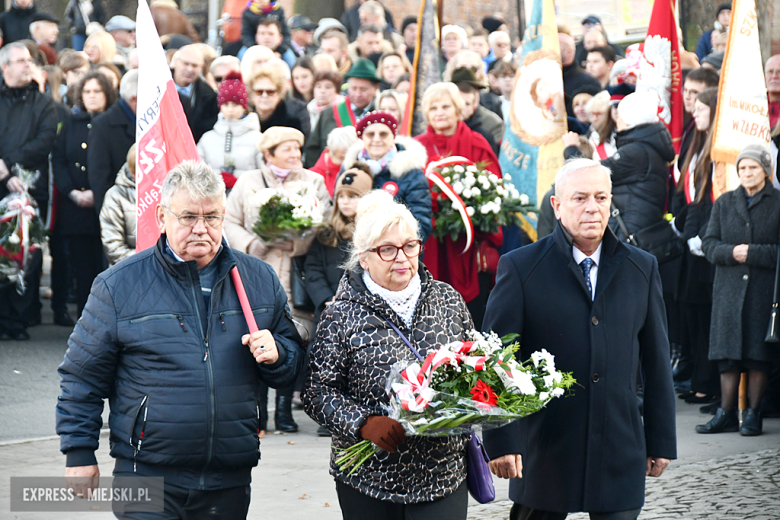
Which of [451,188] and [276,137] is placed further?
[451,188]

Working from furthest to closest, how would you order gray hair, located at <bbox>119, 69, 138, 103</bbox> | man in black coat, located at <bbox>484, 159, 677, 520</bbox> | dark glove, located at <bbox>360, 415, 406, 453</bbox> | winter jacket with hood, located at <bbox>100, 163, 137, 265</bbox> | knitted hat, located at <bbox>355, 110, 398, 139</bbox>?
gray hair, located at <bbox>119, 69, 138, 103</bbox> → winter jacket with hood, located at <bbox>100, 163, 137, 265</bbox> → knitted hat, located at <bbox>355, 110, 398, 139</bbox> → man in black coat, located at <bbox>484, 159, 677, 520</bbox> → dark glove, located at <bbox>360, 415, 406, 453</bbox>

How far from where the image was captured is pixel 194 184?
13.5 ft

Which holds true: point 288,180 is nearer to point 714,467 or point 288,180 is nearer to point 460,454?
point 714,467

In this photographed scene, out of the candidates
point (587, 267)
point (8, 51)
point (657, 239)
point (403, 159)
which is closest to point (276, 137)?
point (403, 159)

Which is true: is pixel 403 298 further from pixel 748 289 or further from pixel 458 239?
pixel 458 239

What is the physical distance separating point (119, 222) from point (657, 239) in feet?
14.8

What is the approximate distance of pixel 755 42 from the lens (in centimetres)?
911

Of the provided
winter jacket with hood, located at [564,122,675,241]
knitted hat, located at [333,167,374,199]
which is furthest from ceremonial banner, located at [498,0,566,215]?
knitted hat, located at [333,167,374,199]

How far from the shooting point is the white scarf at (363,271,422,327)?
4.29 m

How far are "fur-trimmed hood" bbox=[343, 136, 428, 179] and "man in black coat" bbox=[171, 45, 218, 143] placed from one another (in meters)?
2.70

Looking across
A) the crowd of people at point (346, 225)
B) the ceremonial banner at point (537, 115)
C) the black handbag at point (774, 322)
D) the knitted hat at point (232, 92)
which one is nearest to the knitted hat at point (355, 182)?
the crowd of people at point (346, 225)

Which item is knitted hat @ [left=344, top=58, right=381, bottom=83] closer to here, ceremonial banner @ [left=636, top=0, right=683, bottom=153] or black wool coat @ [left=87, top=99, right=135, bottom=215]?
black wool coat @ [left=87, top=99, right=135, bottom=215]

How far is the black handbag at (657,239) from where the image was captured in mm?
8781

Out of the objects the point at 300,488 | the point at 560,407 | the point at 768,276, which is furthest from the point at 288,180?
the point at 560,407
